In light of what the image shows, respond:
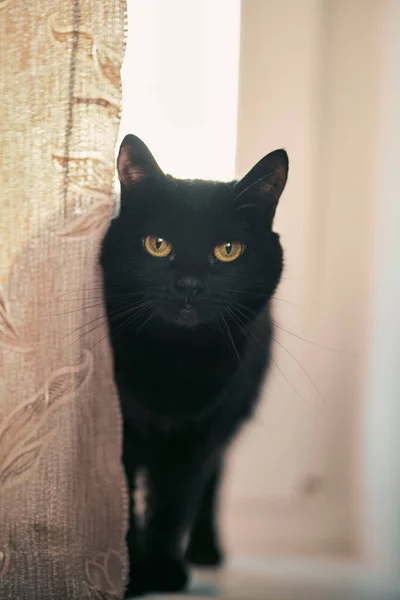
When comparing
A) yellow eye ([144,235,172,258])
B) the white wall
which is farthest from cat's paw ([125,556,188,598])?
yellow eye ([144,235,172,258])

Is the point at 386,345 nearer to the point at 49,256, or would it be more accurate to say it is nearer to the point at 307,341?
the point at 307,341

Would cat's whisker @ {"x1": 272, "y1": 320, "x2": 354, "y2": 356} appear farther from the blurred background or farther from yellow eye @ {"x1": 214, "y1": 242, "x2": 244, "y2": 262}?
yellow eye @ {"x1": 214, "y1": 242, "x2": 244, "y2": 262}

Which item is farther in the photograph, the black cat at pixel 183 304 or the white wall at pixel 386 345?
the white wall at pixel 386 345

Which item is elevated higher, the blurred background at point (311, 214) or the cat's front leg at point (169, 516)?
the blurred background at point (311, 214)

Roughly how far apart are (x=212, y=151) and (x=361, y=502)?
613 millimetres

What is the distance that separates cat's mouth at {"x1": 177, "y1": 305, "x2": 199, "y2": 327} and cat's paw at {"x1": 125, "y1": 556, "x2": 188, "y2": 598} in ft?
1.18

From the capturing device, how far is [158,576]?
657mm

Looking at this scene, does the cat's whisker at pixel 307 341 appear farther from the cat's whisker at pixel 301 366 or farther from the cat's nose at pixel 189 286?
the cat's nose at pixel 189 286

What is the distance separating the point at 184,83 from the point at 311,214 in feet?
0.91

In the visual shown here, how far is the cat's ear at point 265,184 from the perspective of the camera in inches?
22.4

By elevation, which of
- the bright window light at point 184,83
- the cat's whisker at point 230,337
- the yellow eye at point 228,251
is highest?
the bright window light at point 184,83

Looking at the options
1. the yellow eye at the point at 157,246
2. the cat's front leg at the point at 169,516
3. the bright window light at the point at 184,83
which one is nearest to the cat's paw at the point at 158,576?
the cat's front leg at the point at 169,516

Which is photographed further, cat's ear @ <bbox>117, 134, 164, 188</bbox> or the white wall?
the white wall

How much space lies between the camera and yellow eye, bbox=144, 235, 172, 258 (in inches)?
22.9
